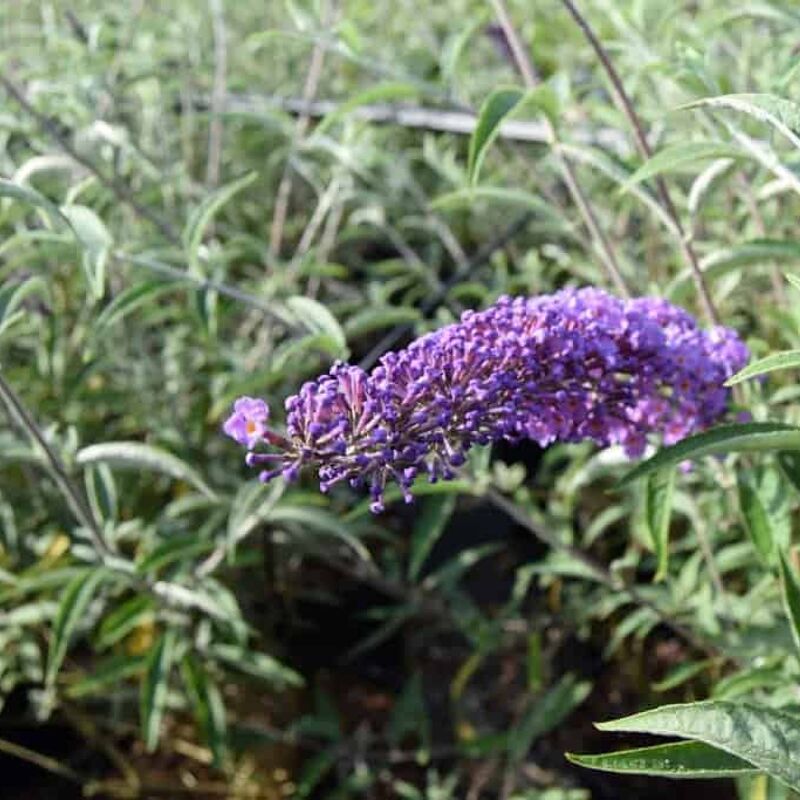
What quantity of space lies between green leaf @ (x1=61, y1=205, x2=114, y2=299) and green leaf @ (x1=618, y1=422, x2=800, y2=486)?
805 mm

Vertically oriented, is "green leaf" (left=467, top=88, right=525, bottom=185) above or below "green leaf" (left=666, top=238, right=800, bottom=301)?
above

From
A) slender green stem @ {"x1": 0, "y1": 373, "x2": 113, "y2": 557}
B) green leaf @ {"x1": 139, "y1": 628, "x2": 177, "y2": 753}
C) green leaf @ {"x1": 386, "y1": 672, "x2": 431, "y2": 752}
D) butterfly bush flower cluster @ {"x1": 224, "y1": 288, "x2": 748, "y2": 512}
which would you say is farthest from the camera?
green leaf @ {"x1": 386, "y1": 672, "x2": 431, "y2": 752}

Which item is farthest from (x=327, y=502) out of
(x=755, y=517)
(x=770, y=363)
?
(x=770, y=363)

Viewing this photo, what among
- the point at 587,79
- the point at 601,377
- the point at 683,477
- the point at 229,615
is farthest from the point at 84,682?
the point at 587,79

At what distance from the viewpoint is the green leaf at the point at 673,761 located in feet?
3.40

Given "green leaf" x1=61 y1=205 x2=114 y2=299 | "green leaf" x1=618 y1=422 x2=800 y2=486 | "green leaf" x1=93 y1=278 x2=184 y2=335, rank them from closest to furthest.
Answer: "green leaf" x1=618 y1=422 x2=800 y2=486
"green leaf" x1=61 y1=205 x2=114 y2=299
"green leaf" x1=93 y1=278 x2=184 y2=335

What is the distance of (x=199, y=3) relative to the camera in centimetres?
411

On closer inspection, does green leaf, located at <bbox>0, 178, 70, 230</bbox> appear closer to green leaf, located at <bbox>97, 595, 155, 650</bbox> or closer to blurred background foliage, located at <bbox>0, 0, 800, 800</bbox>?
blurred background foliage, located at <bbox>0, 0, 800, 800</bbox>

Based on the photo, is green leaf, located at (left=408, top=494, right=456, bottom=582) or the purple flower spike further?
green leaf, located at (left=408, top=494, right=456, bottom=582)

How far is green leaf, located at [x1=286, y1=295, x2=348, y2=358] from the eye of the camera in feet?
6.00

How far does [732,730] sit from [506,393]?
1.33ft

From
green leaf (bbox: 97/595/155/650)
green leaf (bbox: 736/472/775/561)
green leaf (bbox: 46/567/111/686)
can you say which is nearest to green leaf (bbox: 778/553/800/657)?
green leaf (bbox: 736/472/775/561)

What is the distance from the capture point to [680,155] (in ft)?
4.78

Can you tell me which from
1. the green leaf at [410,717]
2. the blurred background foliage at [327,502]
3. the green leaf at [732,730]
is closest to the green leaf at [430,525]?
the blurred background foliage at [327,502]
